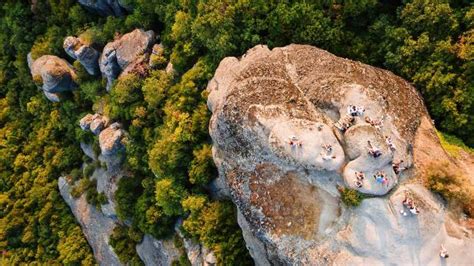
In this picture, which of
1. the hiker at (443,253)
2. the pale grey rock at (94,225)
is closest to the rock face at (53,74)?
the pale grey rock at (94,225)

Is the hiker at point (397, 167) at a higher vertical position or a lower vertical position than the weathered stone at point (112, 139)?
higher

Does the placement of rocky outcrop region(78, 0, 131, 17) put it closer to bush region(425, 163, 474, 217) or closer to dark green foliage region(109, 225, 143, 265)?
dark green foliage region(109, 225, 143, 265)

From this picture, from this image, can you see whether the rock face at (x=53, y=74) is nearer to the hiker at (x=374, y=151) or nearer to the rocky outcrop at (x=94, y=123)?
the rocky outcrop at (x=94, y=123)

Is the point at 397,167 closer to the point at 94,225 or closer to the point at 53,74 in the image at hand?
the point at 94,225

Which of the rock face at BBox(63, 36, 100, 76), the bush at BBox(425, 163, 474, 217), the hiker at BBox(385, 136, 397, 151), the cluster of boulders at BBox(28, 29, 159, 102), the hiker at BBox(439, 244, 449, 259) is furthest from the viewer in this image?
the rock face at BBox(63, 36, 100, 76)

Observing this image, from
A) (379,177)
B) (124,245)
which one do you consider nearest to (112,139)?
(124,245)

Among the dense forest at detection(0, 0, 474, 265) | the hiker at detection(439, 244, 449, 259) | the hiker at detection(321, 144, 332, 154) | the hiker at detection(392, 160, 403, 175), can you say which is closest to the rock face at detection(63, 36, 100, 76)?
the dense forest at detection(0, 0, 474, 265)
